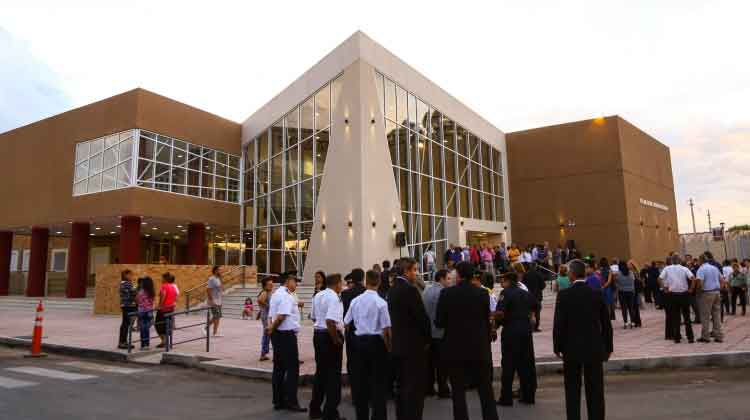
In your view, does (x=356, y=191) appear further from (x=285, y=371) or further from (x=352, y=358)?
(x=352, y=358)

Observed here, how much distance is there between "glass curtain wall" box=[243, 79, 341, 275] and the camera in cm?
2275

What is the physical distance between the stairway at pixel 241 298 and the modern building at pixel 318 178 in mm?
1755

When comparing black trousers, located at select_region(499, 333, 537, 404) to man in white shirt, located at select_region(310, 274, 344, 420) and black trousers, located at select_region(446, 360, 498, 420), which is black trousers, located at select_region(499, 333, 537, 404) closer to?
black trousers, located at select_region(446, 360, 498, 420)

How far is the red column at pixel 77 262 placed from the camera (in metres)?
26.2

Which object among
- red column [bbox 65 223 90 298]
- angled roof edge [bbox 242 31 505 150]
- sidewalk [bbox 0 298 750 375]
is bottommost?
sidewalk [bbox 0 298 750 375]

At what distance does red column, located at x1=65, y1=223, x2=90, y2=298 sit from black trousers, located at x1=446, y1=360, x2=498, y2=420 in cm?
2687

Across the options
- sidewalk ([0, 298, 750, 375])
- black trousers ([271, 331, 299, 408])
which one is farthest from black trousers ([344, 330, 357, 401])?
sidewalk ([0, 298, 750, 375])

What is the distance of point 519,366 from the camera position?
6.48m

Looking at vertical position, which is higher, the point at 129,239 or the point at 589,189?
the point at 589,189

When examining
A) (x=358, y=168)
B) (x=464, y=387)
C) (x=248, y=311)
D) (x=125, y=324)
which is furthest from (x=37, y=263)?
(x=464, y=387)

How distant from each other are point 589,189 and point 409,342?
28.6m

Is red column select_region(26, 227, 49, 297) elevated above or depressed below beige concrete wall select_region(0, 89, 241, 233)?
below

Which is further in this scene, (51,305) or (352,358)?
(51,305)

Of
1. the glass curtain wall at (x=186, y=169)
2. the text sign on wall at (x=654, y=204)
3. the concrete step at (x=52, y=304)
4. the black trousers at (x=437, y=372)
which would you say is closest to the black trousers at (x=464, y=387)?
the black trousers at (x=437, y=372)
